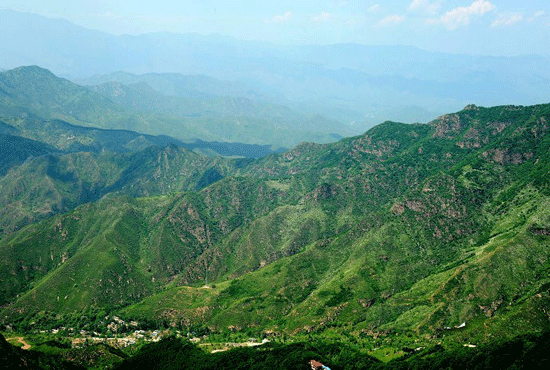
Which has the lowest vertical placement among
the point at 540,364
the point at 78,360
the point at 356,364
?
the point at 78,360

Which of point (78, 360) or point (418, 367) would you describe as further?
point (78, 360)

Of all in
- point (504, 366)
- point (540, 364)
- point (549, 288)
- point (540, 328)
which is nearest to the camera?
point (540, 364)

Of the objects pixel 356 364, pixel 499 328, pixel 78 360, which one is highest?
pixel 499 328

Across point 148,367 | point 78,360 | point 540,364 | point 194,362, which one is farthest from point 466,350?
point 78,360

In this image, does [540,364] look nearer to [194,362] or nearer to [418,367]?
[418,367]

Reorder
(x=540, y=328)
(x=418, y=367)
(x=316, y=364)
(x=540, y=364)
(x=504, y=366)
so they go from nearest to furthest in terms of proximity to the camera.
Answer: (x=540, y=364)
(x=504, y=366)
(x=418, y=367)
(x=316, y=364)
(x=540, y=328)

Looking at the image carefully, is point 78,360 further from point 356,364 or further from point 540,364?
point 540,364

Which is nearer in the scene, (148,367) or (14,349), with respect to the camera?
(14,349)

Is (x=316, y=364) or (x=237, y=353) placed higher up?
(x=316, y=364)

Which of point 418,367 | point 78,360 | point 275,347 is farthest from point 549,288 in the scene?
point 78,360
